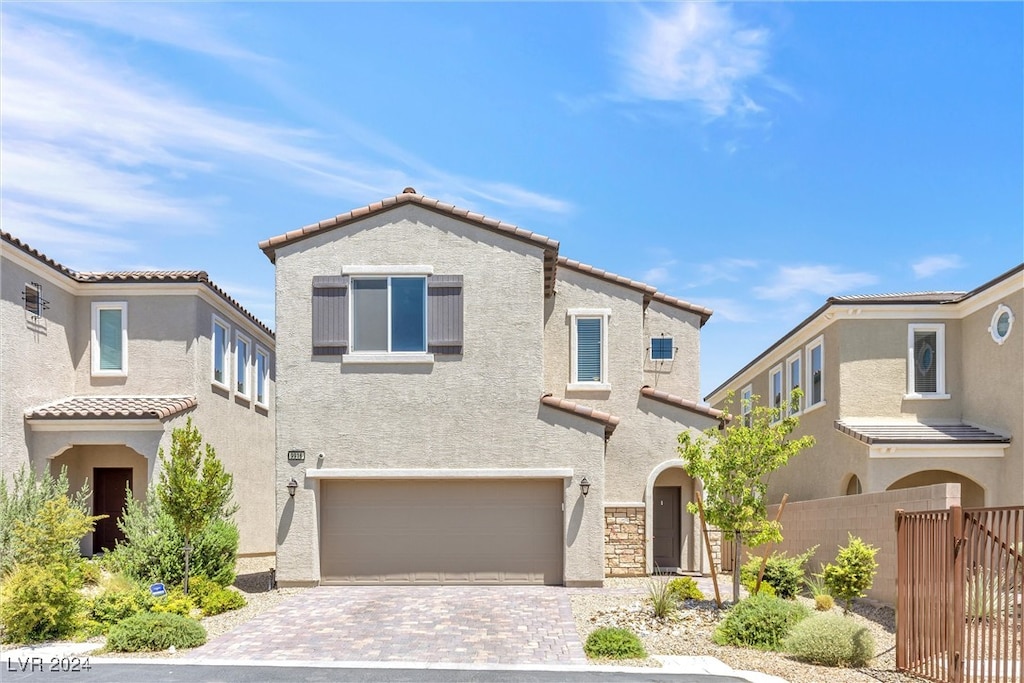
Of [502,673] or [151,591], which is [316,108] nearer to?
[151,591]

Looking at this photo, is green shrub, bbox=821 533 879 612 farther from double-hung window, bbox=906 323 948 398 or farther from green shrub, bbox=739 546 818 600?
double-hung window, bbox=906 323 948 398

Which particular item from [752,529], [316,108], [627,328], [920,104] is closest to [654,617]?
[752,529]

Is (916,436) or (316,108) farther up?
(316,108)

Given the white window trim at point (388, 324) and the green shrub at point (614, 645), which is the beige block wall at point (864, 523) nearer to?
the green shrub at point (614, 645)

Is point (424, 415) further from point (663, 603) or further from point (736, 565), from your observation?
point (736, 565)

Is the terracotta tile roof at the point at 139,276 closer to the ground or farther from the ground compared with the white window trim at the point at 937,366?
farther from the ground

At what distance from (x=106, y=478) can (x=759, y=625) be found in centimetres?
1682

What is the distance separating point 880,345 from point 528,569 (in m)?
10.5

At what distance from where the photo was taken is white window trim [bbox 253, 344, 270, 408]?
27.7m

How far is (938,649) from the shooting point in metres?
10.6

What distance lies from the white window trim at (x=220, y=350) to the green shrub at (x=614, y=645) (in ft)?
47.4

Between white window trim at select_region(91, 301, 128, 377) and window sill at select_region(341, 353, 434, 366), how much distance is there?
267 inches

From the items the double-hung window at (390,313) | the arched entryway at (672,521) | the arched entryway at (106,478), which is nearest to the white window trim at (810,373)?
the arched entryway at (672,521)

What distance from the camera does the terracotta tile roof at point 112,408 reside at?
19.6m
